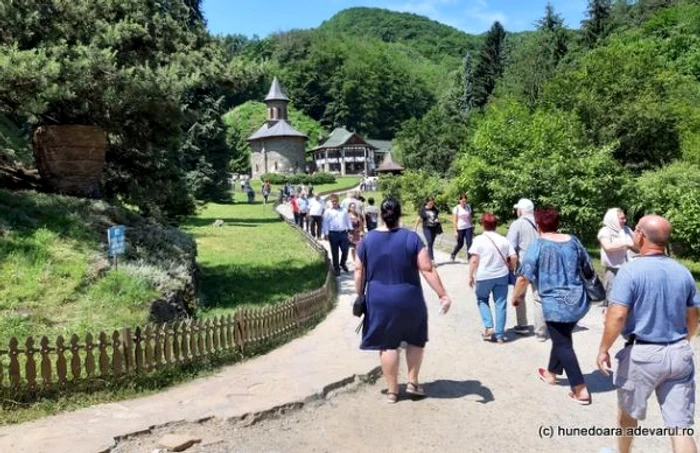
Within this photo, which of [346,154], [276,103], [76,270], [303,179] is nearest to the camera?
[76,270]

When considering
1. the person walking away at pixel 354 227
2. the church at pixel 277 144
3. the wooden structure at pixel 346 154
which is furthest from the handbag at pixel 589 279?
the wooden structure at pixel 346 154

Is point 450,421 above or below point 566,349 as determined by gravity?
below

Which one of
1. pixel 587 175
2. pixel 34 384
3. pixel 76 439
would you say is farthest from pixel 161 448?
pixel 587 175

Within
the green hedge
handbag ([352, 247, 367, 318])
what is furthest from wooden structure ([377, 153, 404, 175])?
handbag ([352, 247, 367, 318])

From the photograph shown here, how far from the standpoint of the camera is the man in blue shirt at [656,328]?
146 inches

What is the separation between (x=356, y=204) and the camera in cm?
1666

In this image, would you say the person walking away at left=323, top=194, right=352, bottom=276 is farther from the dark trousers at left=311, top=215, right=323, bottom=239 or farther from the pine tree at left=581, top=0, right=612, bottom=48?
the pine tree at left=581, top=0, right=612, bottom=48

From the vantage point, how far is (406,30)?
573 ft

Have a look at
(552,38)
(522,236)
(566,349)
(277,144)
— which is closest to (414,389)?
(566,349)

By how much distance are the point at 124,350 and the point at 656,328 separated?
5165 mm

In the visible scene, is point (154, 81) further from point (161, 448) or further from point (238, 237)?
point (238, 237)

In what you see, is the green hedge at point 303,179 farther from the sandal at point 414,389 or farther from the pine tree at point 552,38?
the sandal at point 414,389

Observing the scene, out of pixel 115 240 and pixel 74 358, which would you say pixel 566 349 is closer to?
pixel 74 358

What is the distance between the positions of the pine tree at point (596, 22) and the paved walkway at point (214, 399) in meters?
61.5
